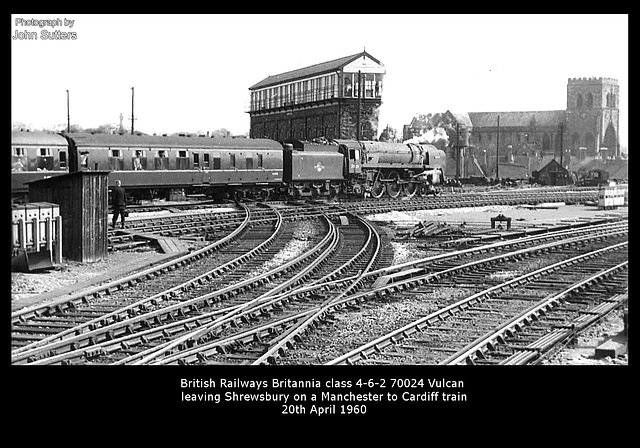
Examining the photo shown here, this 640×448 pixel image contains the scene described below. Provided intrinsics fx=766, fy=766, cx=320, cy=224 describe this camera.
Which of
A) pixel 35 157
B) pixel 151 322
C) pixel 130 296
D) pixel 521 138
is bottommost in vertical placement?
pixel 151 322

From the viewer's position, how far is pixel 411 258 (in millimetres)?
16516

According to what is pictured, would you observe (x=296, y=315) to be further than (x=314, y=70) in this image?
No

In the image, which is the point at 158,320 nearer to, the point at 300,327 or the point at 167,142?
the point at 300,327

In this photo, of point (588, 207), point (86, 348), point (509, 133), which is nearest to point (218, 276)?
point (86, 348)

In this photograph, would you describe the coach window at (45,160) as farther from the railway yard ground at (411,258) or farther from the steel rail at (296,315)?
the steel rail at (296,315)

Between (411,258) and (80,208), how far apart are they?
6895 mm

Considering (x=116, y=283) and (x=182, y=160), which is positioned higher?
(x=182, y=160)

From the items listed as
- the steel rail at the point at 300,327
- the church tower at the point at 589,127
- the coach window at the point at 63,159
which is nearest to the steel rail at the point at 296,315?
the steel rail at the point at 300,327

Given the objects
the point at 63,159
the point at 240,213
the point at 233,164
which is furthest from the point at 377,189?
the point at 63,159

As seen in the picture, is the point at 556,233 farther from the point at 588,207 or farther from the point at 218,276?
the point at 588,207

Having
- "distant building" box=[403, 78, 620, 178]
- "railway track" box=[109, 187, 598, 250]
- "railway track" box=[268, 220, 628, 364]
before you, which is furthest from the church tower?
"railway track" box=[268, 220, 628, 364]
